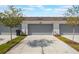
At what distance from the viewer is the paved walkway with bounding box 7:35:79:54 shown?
4.09m

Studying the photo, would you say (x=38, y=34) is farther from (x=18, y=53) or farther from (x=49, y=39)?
(x=18, y=53)

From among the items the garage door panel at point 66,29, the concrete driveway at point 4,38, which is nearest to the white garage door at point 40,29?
the garage door panel at point 66,29

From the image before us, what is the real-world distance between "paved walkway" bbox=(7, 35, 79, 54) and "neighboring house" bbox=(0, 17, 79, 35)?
0.30 feet

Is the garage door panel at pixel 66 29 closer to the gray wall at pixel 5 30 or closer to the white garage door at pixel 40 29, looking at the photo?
the white garage door at pixel 40 29

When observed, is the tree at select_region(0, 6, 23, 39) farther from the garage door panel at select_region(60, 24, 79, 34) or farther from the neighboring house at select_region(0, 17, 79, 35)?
the garage door panel at select_region(60, 24, 79, 34)

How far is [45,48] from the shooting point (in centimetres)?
417

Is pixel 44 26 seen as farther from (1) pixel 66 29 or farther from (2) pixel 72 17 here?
(2) pixel 72 17

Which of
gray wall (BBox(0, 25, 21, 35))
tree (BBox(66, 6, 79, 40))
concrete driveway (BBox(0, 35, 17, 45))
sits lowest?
concrete driveway (BBox(0, 35, 17, 45))

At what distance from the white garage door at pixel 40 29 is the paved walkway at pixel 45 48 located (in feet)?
0.26

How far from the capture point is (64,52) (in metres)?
4.11

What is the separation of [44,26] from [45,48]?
384 mm

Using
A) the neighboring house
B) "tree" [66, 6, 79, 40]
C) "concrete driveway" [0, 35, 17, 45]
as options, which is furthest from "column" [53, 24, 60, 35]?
"concrete driveway" [0, 35, 17, 45]

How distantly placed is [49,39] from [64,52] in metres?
0.33

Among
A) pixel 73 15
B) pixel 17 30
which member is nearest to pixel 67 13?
pixel 73 15
